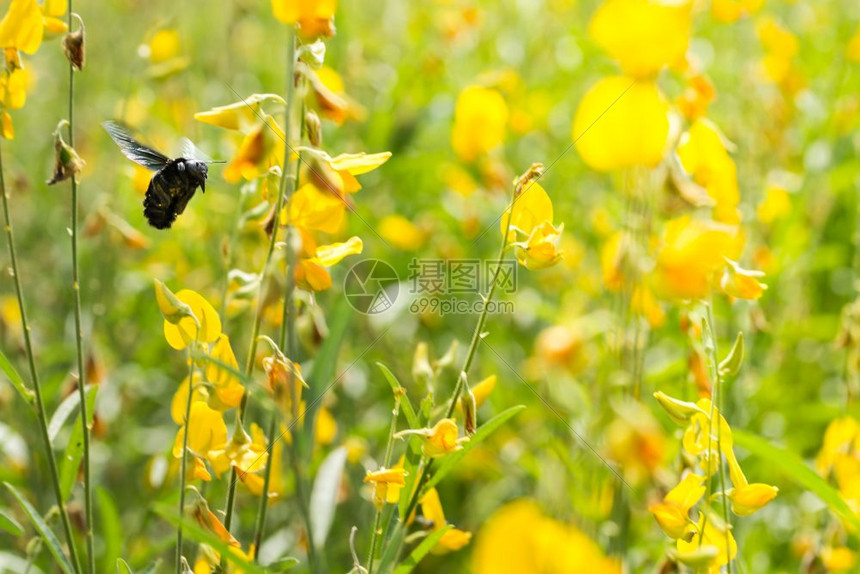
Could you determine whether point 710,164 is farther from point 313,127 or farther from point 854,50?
point 854,50

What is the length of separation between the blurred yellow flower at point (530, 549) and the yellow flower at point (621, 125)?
393mm

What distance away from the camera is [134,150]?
4.24 feet

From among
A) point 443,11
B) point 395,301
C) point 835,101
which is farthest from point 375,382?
point 443,11

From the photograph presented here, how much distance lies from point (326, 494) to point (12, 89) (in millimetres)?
750

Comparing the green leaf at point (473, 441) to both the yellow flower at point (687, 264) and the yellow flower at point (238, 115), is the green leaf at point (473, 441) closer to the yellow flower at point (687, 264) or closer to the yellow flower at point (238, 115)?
the yellow flower at point (687, 264)

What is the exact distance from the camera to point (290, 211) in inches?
42.9

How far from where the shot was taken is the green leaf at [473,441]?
3.56 ft

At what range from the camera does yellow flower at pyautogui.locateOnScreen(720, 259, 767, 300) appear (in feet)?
3.91

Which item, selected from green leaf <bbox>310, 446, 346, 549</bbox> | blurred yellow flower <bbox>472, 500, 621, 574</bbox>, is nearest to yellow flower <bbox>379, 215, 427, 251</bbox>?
green leaf <bbox>310, 446, 346, 549</bbox>

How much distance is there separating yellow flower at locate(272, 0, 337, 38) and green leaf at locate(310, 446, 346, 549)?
2.33 ft

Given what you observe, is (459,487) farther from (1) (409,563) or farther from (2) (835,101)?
(2) (835,101)

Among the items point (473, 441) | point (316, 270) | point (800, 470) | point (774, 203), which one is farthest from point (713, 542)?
point (774, 203)

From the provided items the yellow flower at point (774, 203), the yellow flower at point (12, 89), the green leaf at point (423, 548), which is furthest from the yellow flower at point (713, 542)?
the yellow flower at point (774, 203)

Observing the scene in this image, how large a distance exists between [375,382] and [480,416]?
1.31 feet
